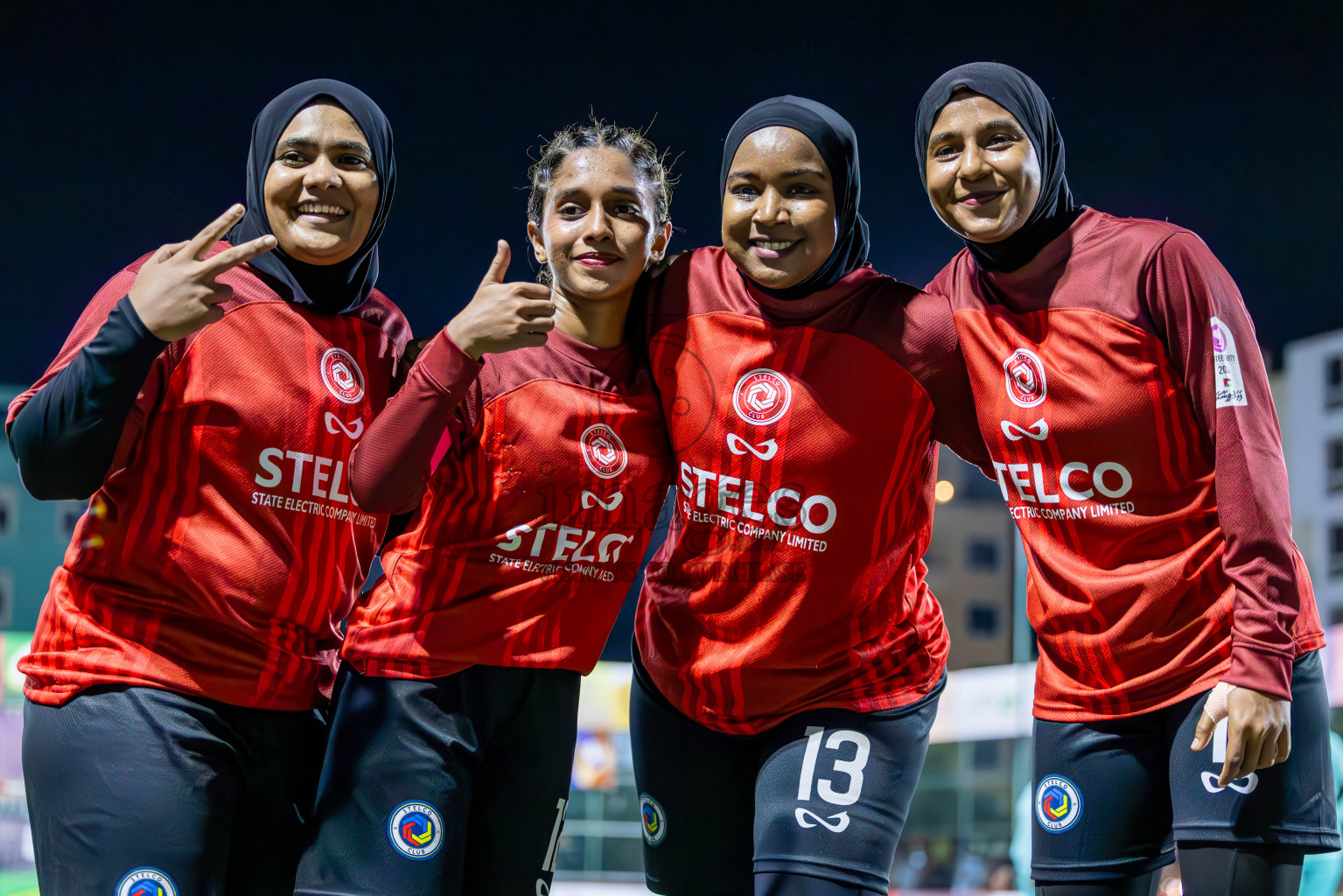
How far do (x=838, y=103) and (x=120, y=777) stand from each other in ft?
26.8

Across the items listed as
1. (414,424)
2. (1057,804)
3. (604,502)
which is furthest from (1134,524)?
(414,424)

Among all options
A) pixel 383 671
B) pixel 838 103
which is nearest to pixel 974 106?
pixel 383 671

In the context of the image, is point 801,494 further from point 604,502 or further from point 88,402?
point 88,402

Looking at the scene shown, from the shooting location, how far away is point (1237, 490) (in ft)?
5.98

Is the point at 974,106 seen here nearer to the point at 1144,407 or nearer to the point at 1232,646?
the point at 1144,407

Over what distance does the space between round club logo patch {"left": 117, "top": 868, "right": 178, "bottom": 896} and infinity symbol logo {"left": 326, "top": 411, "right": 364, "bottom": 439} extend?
0.74 meters

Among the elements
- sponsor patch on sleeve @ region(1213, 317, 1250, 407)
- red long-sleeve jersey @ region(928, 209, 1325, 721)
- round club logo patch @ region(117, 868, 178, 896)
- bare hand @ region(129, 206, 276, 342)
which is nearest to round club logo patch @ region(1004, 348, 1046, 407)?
red long-sleeve jersey @ region(928, 209, 1325, 721)

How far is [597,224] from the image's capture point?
2.17m

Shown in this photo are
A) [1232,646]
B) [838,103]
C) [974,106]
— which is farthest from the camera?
[838,103]

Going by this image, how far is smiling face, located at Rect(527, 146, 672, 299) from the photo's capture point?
2184 millimetres

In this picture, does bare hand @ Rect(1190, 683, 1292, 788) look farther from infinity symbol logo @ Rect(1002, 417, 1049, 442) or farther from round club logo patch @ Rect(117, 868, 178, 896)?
round club logo patch @ Rect(117, 868, 178, 896)

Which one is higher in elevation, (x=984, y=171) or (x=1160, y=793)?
(x=984, y=171)

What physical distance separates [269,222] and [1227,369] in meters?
1.63

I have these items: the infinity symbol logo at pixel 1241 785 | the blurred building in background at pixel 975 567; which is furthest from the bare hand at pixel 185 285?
the blurred building in background at pixel 975 567
